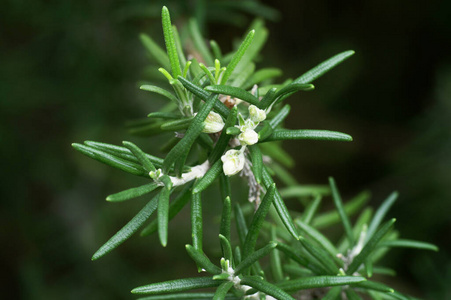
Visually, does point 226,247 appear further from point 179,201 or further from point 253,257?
point 179,201

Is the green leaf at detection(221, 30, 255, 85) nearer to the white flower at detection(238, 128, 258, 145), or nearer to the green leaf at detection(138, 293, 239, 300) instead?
the white flower at detection(238, 128, 258, 145)

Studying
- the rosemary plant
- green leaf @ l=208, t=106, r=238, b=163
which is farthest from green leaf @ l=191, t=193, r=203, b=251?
green leaf @ l=208, t=106, r=238, b=163

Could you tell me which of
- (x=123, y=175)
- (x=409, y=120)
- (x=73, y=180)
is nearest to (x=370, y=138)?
(x=409, y=120)

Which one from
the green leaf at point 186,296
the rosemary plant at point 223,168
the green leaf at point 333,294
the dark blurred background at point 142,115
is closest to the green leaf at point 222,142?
the rosemary plant at point 223,168

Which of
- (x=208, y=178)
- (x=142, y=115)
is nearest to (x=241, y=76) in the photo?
(x=208, y=178)

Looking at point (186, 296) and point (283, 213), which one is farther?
point (186, 296)
